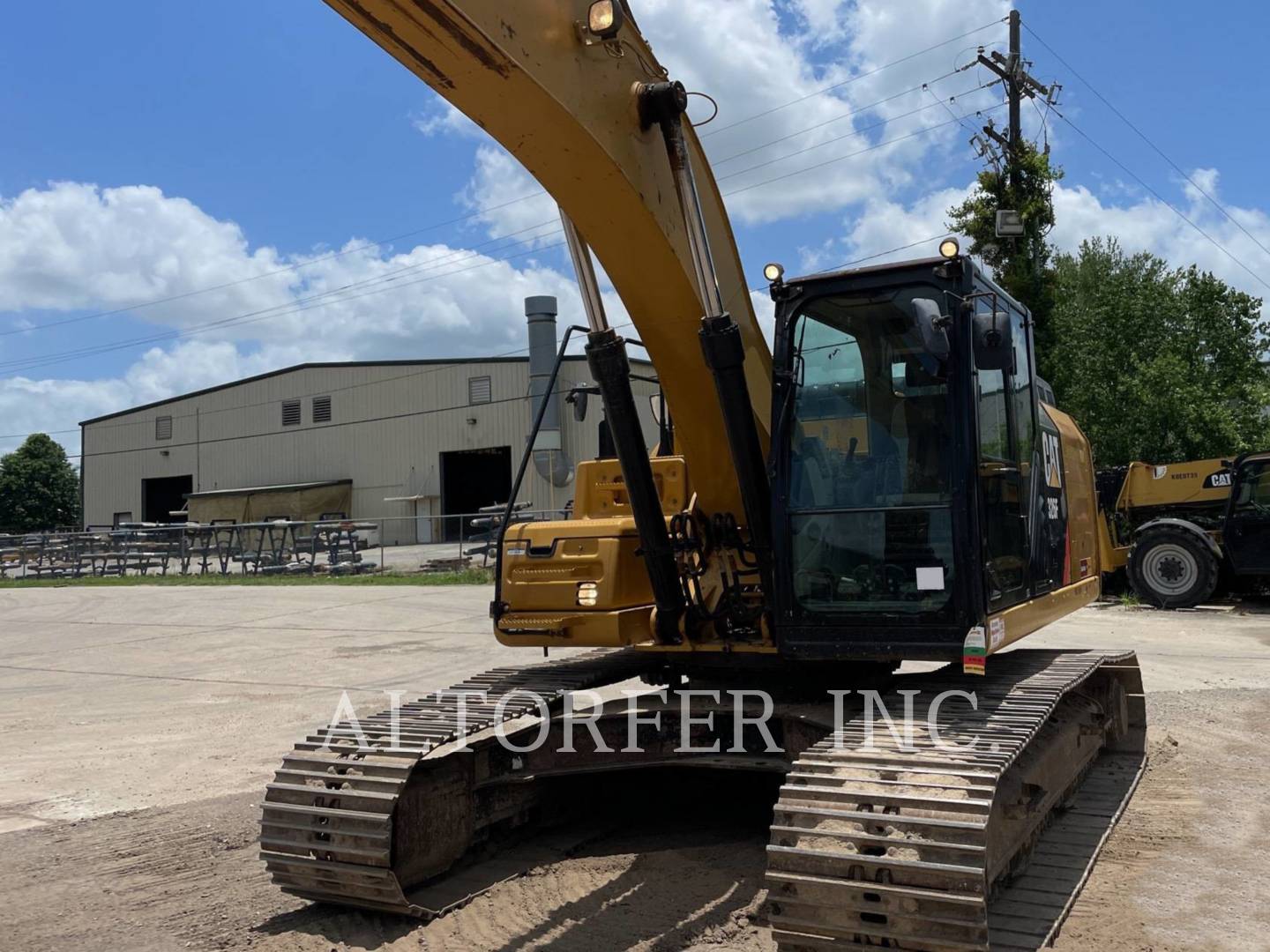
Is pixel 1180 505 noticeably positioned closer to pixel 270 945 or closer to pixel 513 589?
pixel 513 589

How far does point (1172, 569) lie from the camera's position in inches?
693

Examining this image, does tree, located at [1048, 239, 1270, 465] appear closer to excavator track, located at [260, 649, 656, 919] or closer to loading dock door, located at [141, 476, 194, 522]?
excavator track, located at [260, 649, 656, 919]

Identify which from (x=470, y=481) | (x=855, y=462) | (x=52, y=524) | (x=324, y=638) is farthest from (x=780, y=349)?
(x=52, y=524)

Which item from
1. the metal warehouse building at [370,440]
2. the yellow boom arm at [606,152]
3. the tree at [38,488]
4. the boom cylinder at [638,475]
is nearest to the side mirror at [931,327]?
the yellow boom arm at [606,152]

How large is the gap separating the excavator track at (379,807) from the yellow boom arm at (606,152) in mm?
1795

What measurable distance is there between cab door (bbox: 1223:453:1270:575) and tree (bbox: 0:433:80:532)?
208 ft

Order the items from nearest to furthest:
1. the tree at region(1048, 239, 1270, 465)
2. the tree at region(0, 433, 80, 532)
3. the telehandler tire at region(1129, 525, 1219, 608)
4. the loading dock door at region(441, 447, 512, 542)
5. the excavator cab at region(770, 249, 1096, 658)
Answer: the excavator cab at region(770, 249, 1096, 658) < the telehandler tire at region(1129, 525, 1219, 608) < the tree at region(1048, 239, 1270, 465) < the loading dock door at region(441, 447, 512, 542) < the tree at region(0, 433, 80, 532)

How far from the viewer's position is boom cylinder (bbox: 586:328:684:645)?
530cm

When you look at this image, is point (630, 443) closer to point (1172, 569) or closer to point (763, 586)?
point (763, 586)

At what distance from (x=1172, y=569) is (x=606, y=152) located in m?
15.8

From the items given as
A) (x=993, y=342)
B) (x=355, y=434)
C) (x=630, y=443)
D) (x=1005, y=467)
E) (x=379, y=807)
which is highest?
(x=355, y=434)

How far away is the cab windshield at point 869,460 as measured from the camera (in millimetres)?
5125

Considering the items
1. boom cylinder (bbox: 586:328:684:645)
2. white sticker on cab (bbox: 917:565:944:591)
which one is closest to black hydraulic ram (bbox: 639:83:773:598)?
boom cylinder (bbox: 586:328:684:645)

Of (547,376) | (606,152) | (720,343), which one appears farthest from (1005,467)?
(547,376)
